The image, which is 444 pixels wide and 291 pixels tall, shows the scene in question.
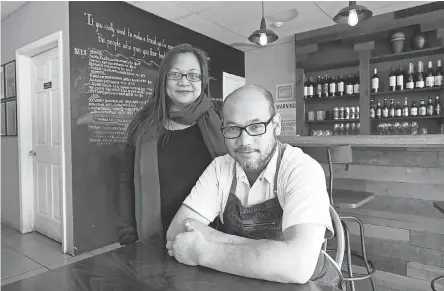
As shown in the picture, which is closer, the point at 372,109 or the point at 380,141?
the point at 380,141

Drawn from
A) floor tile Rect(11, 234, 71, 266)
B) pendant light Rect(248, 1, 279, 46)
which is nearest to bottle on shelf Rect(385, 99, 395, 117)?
pendant light Rect(248, 1, 279, 46)

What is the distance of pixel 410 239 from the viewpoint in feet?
6.86

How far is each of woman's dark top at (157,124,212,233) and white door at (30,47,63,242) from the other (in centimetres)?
256

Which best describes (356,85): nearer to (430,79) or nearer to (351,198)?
(430,79)

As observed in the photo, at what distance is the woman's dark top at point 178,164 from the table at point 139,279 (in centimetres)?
49

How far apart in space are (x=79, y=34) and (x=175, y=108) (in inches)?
97.9

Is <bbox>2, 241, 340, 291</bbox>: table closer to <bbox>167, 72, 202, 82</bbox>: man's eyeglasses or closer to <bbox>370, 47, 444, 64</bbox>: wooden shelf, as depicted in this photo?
<bbox>167, 72, 202, 82</bbox>: man's eyeglasses

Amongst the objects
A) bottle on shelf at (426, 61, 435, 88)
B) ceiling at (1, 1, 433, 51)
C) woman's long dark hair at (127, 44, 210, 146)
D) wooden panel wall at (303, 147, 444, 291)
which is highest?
ceiling at (1, 1, 433, 51)

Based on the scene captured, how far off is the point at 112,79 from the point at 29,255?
2105 mm

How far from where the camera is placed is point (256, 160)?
1.05m

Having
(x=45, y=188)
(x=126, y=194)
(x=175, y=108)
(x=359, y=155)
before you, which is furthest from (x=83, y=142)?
(x=359, y=155)

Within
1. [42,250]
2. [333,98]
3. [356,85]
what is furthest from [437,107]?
[42,250]

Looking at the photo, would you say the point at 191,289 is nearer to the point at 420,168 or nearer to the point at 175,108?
the point at 175,108

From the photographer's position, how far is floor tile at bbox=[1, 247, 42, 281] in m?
2.80
